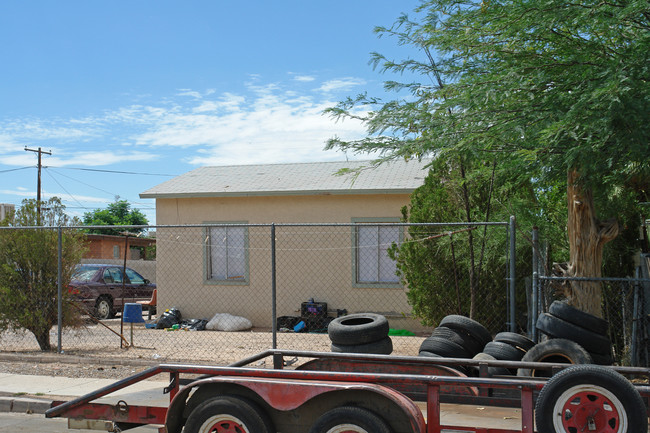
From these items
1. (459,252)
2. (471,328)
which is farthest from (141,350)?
(471,328)

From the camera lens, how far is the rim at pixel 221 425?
4.67 metres

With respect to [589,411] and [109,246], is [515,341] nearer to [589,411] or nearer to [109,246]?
[589,411]

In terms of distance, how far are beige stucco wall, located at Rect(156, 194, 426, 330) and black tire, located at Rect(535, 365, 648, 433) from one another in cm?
1070

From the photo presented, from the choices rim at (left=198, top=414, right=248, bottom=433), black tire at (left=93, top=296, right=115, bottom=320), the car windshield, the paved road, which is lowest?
the paved road

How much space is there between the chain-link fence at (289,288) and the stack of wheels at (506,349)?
11.5 ft

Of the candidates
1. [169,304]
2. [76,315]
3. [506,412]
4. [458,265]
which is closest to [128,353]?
[76,315]

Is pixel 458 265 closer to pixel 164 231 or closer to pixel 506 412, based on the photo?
pixel 506 412

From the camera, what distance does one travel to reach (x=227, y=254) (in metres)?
16.7

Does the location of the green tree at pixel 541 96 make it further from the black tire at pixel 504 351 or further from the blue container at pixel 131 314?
the blue container at pixel 131 314

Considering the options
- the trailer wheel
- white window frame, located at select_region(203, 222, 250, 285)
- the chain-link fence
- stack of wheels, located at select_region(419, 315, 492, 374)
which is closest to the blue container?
the chain-link fence

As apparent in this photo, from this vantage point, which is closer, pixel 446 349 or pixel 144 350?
pixel 446 349

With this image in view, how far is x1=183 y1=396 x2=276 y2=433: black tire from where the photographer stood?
4.60 metres

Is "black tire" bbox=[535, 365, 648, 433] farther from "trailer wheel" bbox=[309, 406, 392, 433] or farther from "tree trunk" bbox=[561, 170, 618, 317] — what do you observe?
"tree trunk" bbox=[561, 170, 618, 317]

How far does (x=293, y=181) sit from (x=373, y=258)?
123 inches
